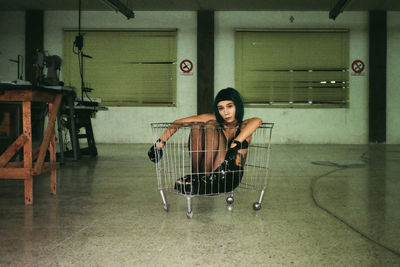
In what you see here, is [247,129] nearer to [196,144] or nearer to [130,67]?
[196,144]

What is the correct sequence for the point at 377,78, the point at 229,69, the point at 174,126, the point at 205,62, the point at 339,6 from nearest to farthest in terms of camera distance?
the point at 174,126 < the point at 339,6 < the point at 377,78 < the point at 205,62 < the point at 229,69

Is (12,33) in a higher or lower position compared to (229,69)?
higher

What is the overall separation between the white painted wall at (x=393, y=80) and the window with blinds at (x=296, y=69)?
0.99 meters

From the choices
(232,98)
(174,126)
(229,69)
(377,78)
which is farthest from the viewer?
(229,69)

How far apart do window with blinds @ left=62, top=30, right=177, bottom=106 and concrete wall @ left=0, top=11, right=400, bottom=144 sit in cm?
18

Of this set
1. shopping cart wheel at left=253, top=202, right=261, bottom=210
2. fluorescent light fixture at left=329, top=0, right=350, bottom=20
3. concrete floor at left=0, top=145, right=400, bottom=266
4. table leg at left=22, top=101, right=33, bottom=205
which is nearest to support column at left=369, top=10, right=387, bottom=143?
fluorescent light fixture at left=329, top=0, right=350, bottom=20

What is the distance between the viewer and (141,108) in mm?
8781

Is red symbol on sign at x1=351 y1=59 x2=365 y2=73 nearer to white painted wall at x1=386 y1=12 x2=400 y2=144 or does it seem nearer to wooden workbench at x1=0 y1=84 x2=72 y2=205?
white painted wall at x1=386 y1=12 x2=400 y2=144

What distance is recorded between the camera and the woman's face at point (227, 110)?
7.10ft

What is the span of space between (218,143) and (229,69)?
22.1 ft

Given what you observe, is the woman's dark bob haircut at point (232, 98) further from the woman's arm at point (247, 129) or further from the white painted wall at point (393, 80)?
the white painted wall at point (393, 80)

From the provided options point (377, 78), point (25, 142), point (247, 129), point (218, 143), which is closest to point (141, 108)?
point (377, 78)

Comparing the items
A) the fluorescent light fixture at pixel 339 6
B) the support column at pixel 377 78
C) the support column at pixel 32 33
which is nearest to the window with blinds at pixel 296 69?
the support column at pixel 377 78

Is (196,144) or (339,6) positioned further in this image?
(339,6)
